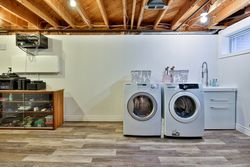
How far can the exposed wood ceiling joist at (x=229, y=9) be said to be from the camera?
3746 millimetres

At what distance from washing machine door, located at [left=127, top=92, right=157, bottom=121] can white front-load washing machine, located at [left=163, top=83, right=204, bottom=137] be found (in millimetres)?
243

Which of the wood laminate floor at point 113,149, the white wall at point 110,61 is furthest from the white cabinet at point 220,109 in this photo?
the white wall at point 110,61

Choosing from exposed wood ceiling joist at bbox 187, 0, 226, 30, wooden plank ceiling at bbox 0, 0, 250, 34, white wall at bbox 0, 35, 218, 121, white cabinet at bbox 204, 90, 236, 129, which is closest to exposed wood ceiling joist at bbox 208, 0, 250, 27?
wooden plank ceiling at bbox 0, 0, 250, 34

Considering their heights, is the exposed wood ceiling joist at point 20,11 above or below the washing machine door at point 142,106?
above

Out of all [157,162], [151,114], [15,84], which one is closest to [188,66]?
[151,114]

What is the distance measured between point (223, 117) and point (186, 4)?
2.29m

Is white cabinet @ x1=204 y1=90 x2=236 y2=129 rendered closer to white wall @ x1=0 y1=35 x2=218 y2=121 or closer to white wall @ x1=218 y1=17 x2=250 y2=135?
white wall @ x1=218 y1=17 x2=250 y2=135

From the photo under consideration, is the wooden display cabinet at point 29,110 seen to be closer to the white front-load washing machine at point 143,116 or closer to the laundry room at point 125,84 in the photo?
the laundry room at point 125,84

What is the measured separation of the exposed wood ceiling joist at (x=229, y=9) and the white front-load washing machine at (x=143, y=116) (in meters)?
1.90

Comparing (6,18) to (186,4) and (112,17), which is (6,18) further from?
(186,4)

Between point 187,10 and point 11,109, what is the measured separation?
13.2ft

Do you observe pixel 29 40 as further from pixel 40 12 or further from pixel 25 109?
pixel 25 109

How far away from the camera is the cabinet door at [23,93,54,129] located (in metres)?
4.57

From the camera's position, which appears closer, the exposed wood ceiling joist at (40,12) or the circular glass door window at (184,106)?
the exposed wood ceiling joist at (40,12)
